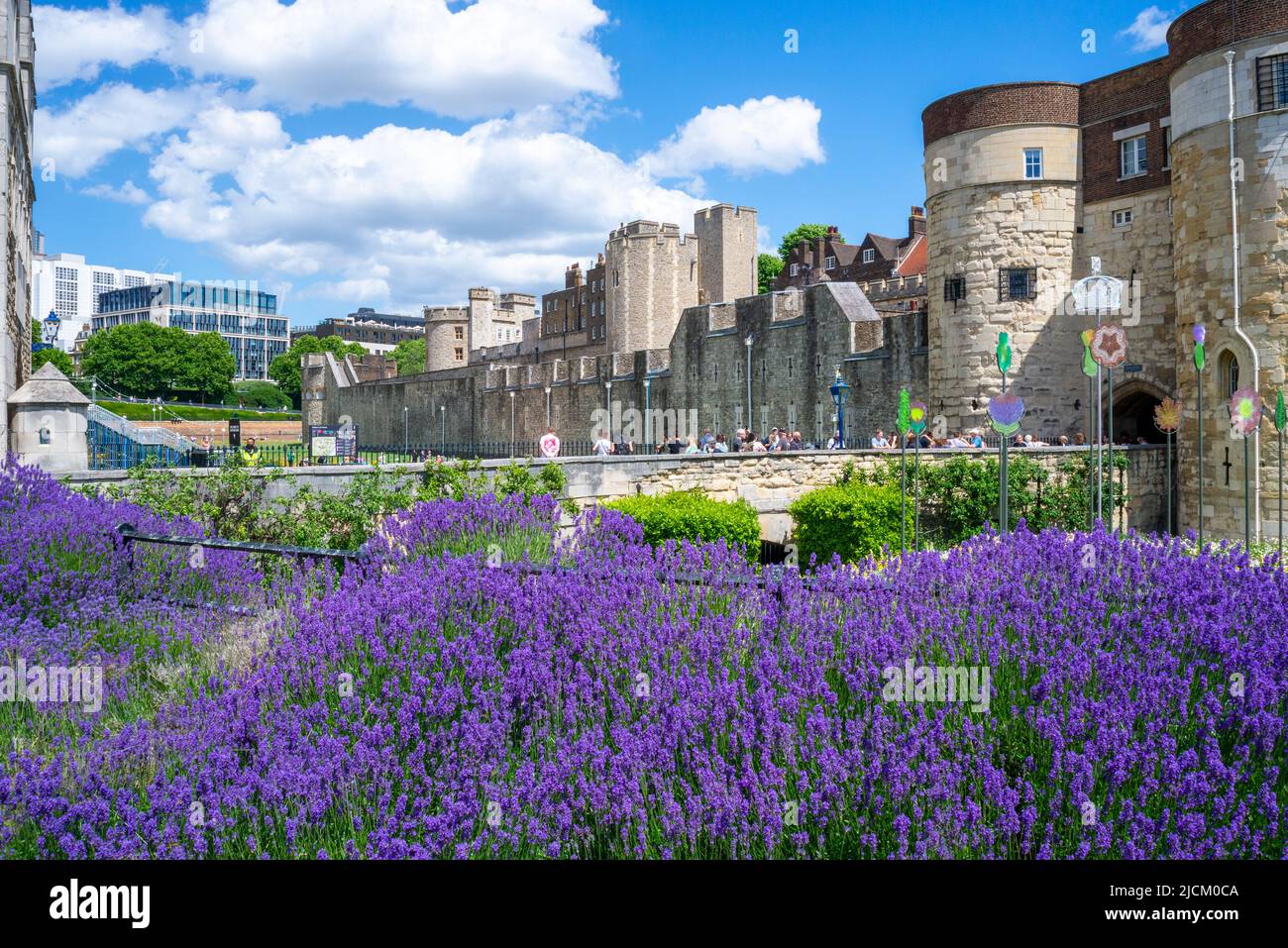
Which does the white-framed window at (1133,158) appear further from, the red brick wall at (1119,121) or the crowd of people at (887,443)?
the crowd of people at (887,443)

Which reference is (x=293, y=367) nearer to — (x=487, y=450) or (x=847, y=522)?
(x=487, y=450)

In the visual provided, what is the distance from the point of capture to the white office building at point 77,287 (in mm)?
121500

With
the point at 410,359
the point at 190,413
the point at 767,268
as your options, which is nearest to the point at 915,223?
the point at 767,268

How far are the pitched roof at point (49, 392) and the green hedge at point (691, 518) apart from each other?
6.35 meters

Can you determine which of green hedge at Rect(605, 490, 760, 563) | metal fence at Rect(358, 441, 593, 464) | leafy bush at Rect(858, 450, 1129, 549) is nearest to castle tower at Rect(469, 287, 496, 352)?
metal fence at Rect(358, 441, 593, 464)

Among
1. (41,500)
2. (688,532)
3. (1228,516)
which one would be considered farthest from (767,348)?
(41,500)

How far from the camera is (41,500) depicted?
8.15 m

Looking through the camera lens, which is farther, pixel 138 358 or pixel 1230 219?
pixel 138 358

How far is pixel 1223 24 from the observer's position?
61.5ft

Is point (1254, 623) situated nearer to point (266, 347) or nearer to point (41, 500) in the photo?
point (41, 500)

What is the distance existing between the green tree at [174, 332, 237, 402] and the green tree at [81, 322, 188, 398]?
57cm

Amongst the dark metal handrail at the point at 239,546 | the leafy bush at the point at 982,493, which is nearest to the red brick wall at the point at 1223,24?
the leafy bush at the point at 982,493

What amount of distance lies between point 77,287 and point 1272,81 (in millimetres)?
144723

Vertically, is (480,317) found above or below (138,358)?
above
